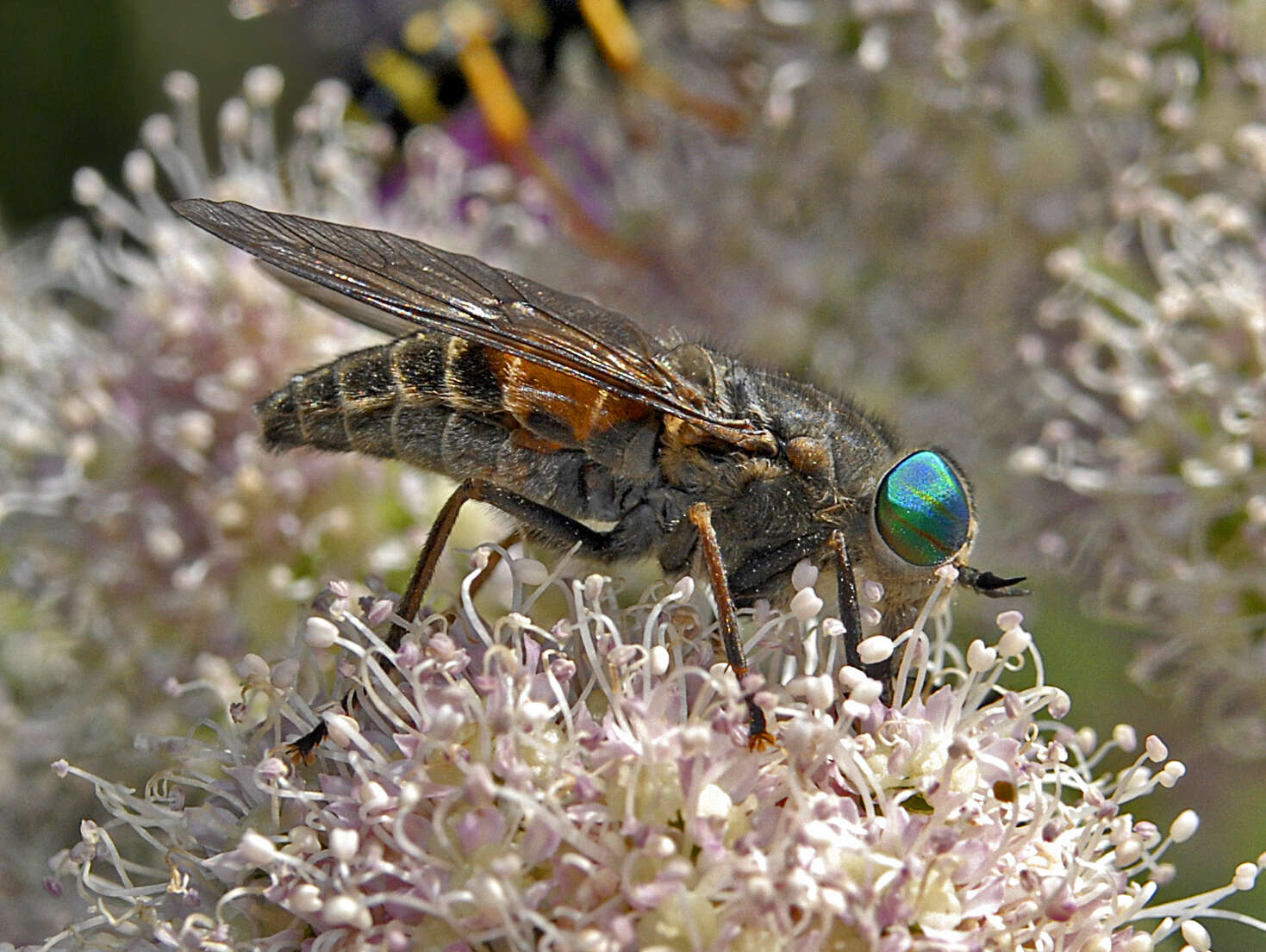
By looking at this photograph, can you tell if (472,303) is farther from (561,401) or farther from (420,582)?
(420,582)

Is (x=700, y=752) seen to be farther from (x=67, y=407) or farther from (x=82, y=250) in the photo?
(x=82, y=250)

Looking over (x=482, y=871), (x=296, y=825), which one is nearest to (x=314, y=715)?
(x=296, y=825)

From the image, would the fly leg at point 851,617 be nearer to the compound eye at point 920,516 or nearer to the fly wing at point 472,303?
the compound eye at point 920,516

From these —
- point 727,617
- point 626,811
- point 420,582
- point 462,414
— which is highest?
point 462,414

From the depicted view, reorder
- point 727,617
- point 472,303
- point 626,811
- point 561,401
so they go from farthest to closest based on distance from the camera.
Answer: point 561,401, point 472,303, point 727,617, point 626,811

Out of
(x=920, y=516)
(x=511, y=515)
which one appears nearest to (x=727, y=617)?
(x=920, y=516)

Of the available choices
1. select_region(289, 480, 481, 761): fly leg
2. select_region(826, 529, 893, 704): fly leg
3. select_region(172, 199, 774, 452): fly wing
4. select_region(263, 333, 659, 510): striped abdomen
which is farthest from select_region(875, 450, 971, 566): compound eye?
select_region(289, 480, 481, 761): fly leg

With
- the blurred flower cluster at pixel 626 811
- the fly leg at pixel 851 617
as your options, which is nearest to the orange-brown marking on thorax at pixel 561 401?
the blurred flower cluster at pixel 626 811
